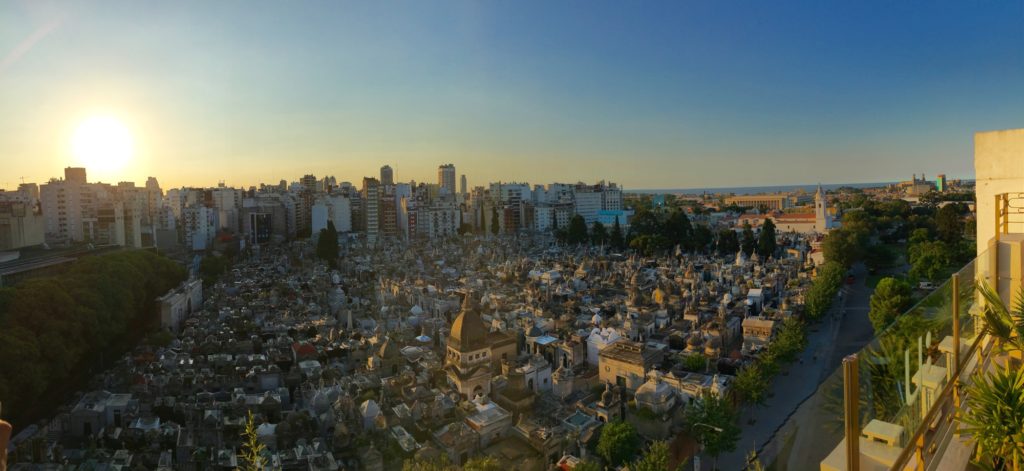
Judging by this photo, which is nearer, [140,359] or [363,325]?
[140,359]

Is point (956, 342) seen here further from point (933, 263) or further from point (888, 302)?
point (933, 263)

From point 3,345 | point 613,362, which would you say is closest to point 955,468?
point 613,362

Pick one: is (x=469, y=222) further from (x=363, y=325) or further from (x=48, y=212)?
(x=363, y=325)

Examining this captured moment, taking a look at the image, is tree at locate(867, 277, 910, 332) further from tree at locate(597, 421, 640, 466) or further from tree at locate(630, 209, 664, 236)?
tree at locate(630, 209, 664, 236)

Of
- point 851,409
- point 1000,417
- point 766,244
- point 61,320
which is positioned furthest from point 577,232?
point 851,409

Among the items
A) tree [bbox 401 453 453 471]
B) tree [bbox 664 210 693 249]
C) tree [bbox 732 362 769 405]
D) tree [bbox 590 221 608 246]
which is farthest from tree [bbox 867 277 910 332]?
tree [bbox 590 221 608 246]

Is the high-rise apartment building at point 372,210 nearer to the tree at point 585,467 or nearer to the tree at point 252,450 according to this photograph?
the tree at point 252,450
